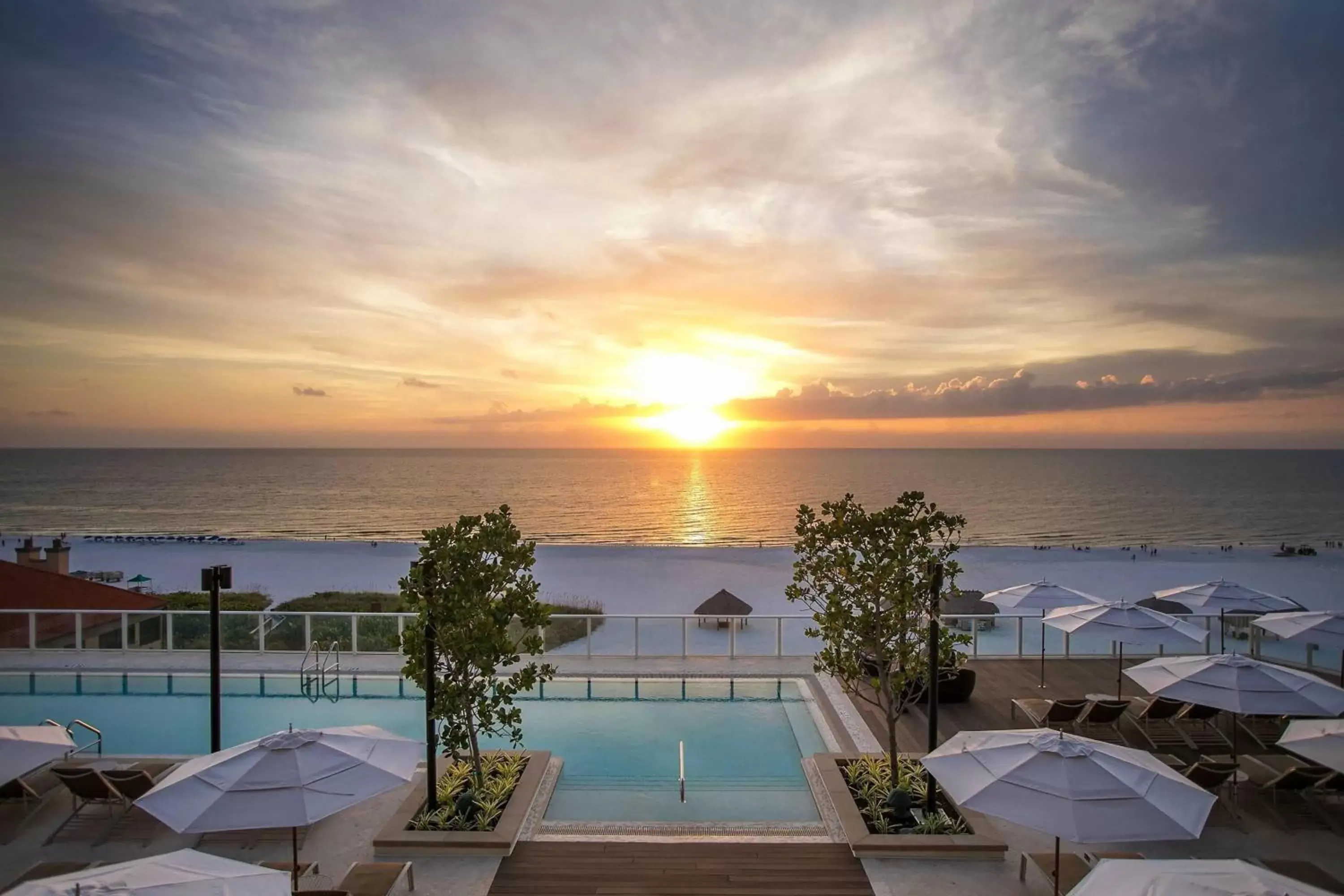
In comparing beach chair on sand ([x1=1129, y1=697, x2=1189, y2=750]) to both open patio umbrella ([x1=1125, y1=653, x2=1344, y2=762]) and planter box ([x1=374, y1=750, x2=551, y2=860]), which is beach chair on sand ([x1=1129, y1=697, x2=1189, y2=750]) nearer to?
open patio umbrella ([x1=1125, y1=653, x2=1344, y2=762])

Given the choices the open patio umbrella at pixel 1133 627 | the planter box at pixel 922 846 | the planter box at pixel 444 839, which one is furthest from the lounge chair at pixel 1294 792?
the planter box at pixel 444 839

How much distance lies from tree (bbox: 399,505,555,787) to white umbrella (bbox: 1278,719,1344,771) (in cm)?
687

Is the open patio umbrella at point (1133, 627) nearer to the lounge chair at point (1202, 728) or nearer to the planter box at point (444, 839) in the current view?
the lounge chair at point (1202, 728)

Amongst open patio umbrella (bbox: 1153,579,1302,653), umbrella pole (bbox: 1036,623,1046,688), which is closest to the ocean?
umbrella pole (bbox: 1036,623,1046,688)

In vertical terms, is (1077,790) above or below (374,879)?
above

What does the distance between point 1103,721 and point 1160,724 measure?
3.60 ft

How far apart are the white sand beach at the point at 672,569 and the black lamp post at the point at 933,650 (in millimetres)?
23429

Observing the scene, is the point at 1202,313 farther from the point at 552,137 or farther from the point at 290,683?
the point at 290,683

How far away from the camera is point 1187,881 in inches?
131

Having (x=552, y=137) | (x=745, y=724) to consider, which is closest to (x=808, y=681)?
(x=745, y=724)

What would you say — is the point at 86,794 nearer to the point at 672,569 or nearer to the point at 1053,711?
the point at 1053,711

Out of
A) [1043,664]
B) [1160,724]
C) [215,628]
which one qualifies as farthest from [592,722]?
[1160,724]

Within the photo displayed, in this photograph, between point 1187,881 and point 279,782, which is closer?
point 1187,881

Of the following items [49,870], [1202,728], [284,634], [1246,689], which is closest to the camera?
[49,870]
